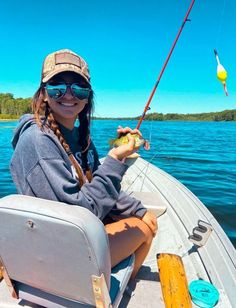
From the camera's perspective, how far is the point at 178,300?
77.3 inches

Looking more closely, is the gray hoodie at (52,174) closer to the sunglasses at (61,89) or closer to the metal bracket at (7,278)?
the sunglasses at (61,89)

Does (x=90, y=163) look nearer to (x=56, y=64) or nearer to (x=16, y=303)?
(x=56, y=64)

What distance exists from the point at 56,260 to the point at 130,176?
472 centimetres

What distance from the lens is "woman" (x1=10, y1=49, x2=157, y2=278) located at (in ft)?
5.17

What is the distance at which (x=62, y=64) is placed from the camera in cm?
187

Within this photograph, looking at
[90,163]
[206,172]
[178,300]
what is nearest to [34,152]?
[90,163]

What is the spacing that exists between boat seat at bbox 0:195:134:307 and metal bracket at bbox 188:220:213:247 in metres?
1.73

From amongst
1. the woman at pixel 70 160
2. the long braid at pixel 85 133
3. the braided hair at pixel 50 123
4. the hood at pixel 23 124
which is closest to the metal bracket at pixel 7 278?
the woman at pixel 70 160

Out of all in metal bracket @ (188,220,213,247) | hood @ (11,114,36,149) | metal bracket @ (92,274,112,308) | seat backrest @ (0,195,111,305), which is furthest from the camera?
metal bracket @ (188,220,213,247)

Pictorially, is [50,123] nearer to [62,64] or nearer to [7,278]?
[62,64]

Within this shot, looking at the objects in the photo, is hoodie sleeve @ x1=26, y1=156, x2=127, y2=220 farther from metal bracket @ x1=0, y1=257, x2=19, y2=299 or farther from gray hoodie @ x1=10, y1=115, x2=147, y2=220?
metal bracket @ x1=0, y1=257, x2=19, y2=299

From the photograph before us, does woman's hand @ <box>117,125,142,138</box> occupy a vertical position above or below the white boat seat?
above

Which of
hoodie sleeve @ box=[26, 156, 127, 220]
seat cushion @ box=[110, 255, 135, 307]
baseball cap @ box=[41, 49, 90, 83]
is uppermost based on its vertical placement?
baseball cap @ box=[41, 49, 90, 83]

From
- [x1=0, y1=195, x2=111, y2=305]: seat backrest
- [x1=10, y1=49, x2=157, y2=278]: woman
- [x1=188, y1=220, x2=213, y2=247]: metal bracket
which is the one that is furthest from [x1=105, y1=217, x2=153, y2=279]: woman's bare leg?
[x1=188, y1=220, x2=213, y2=247]: metal bracket
